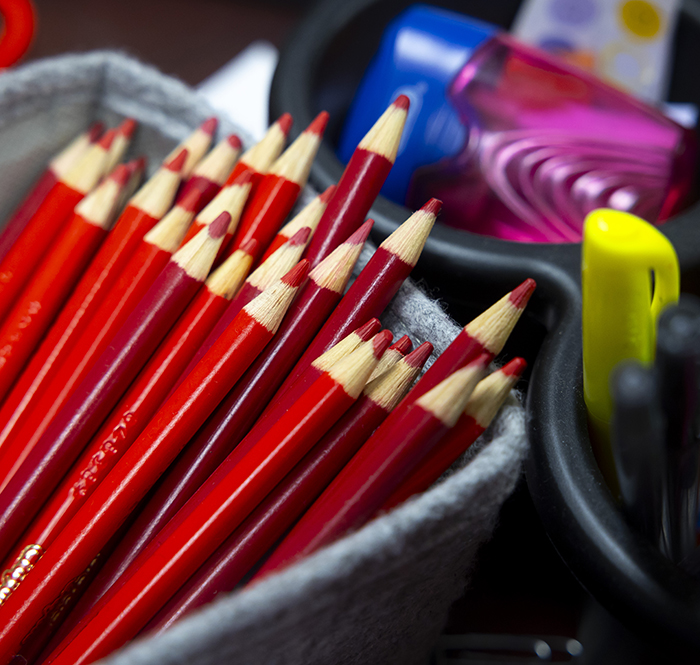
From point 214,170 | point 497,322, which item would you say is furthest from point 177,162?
point 497,322

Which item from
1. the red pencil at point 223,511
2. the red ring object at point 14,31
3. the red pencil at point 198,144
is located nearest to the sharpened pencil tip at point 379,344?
the red pencil at point 223,511

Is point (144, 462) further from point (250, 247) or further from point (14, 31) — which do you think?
point (14, 31)

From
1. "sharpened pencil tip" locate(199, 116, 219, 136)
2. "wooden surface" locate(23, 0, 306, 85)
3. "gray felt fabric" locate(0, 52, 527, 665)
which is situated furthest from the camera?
"wooden surface" locate(23, 0, 306, 85)

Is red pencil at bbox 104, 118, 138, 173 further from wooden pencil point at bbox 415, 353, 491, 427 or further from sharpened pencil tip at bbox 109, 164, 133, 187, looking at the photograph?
wooden pencil point at bbox 415, 353, 491, 427

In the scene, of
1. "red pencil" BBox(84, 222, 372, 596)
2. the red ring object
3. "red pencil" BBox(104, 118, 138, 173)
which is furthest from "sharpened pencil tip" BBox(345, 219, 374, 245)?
the red ring object

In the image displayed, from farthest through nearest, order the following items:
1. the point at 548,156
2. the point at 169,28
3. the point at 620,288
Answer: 1. the point at 169,28
2. the point at 548,156
3. the point at 620,288

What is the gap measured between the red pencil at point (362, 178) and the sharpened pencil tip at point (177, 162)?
2.0 inches

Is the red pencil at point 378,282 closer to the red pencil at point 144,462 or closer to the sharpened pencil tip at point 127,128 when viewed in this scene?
the red pencil at point 144,462

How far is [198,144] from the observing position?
0.70 ft

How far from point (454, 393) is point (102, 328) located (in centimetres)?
10

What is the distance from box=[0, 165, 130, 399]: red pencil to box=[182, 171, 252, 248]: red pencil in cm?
4

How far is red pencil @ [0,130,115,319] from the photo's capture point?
0.21 meters

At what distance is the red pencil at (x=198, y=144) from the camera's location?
8.3 inches

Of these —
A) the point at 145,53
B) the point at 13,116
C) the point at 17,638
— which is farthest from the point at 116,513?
the point at 145,53
